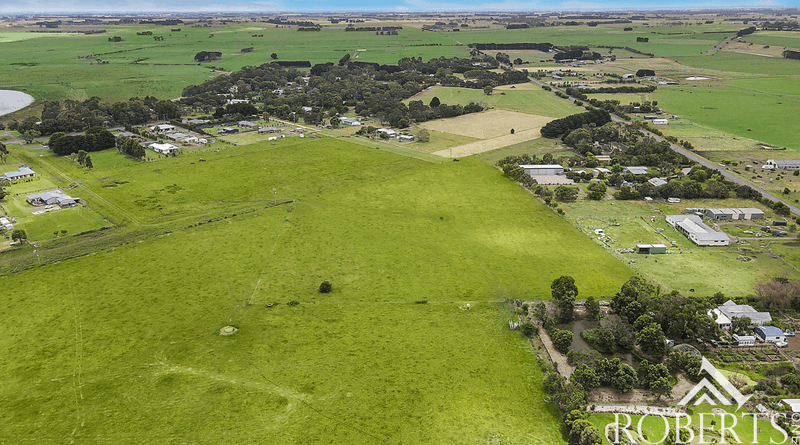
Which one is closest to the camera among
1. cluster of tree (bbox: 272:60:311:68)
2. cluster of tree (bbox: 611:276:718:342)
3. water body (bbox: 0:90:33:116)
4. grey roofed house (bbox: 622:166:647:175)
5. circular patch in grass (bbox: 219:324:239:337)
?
cluster of tree (bbox: 611:276:718:342)

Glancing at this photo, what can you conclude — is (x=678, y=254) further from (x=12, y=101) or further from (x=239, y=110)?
(x=12, y=101)

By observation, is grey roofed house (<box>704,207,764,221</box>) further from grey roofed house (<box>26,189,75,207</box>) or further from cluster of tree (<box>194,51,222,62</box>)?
cluster of tree (<box>194,51,222,62</box>)

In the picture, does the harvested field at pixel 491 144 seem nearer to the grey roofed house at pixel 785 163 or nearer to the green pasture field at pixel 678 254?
the green pasture field at pixel 678 254

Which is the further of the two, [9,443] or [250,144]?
→ [250,144]

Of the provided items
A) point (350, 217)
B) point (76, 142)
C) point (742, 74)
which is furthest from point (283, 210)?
point (742, 74)

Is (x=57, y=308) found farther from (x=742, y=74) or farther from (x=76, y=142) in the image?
(x=742, y=74)

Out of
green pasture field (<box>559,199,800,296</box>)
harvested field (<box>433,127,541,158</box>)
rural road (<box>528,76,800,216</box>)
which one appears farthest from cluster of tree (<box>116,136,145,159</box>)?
rural road (<box>528,76,800,216</box>)
